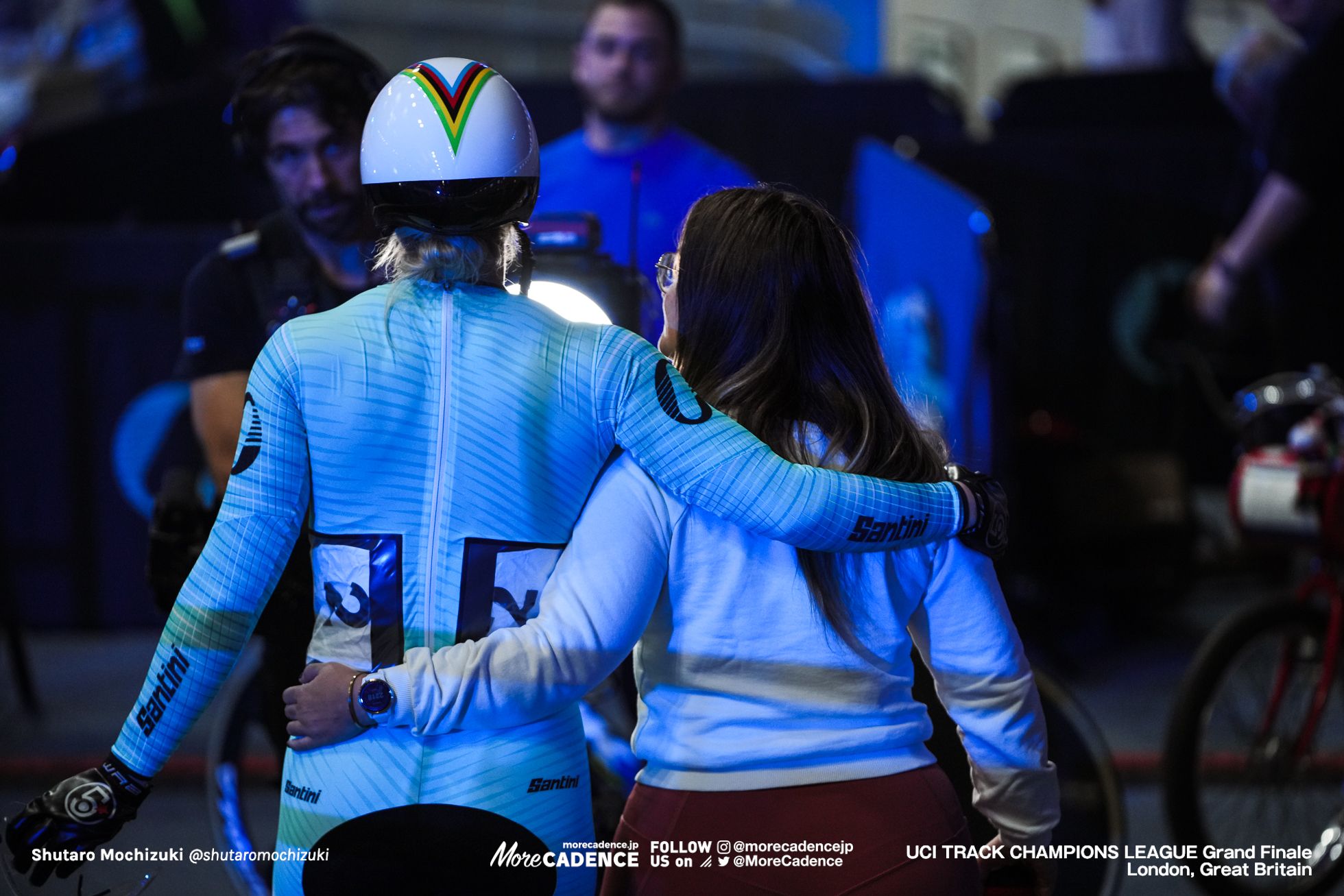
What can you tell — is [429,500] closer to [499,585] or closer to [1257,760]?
[499,585]

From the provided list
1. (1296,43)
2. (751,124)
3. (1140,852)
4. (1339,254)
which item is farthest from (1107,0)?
(1140,852)

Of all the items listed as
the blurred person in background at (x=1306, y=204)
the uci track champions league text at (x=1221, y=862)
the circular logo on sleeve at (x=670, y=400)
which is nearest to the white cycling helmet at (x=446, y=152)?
the circular logo on sleeve at (x=670, y=400)

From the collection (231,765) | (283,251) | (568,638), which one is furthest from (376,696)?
(231,765)

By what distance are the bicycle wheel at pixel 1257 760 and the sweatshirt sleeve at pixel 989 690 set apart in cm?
172

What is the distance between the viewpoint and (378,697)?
1.45 m

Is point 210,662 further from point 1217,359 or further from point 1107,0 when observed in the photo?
point 1107,0

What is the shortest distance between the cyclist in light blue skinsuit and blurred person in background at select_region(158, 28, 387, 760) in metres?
0.88

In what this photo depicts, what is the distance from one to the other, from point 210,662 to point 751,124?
18.9ft

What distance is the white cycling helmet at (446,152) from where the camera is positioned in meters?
1.59

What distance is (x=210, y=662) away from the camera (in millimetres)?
1533

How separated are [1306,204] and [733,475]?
3.88m

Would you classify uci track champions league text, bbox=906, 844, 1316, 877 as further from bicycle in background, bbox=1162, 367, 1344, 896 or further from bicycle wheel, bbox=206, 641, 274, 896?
bicycle wheel, bbox=206, 641, 274, 896

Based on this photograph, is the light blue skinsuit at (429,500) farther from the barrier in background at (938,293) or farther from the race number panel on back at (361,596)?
the barrier in background at (938,293)

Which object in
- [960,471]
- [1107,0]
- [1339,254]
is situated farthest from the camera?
[1107,0]
